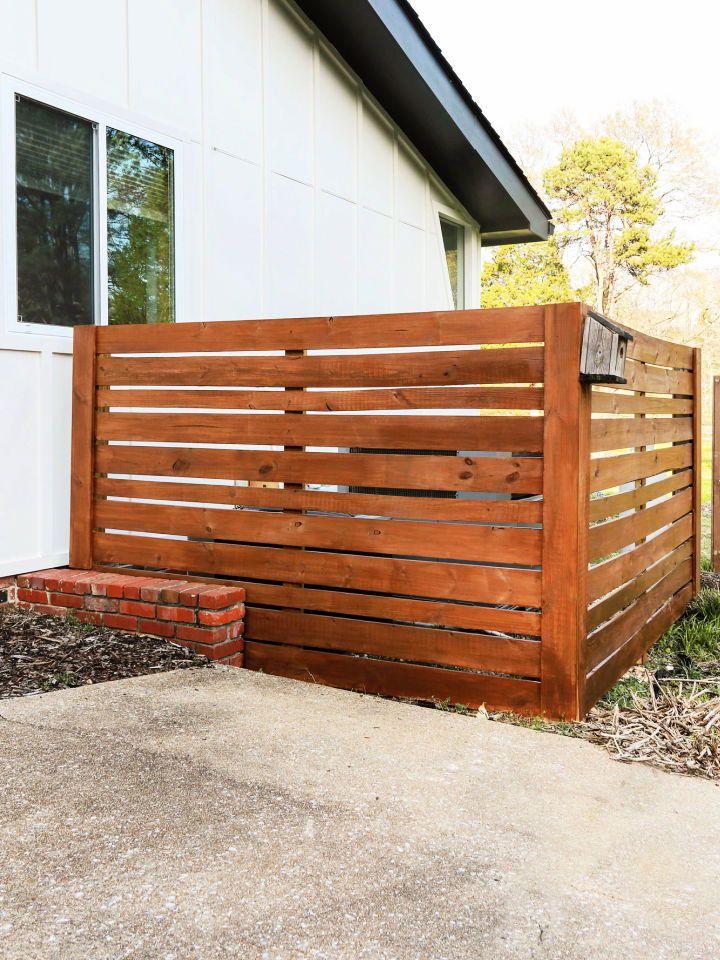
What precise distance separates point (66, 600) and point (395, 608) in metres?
1.75

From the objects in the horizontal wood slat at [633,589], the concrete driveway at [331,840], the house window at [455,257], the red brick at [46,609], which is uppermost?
the house window at [455,257]

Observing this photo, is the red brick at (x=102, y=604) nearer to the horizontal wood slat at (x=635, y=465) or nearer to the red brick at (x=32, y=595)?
the red brick at (x=32, y=595)

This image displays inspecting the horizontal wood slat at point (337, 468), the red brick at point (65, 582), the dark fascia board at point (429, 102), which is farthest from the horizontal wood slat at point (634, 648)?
the dark fascia board at point (429, 102)

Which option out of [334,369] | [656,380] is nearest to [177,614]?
[334,369]

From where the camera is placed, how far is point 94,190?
201 inches

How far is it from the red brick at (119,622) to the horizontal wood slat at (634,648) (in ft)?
7.02

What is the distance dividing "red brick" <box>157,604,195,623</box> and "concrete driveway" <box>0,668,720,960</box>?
753 millimetres

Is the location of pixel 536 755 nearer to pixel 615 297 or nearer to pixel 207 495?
pixel 207 495

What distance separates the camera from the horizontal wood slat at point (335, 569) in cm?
363

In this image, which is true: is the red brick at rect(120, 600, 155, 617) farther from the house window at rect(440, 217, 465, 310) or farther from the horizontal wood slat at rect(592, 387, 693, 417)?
the house window at rect(440, 217, 465, 310)

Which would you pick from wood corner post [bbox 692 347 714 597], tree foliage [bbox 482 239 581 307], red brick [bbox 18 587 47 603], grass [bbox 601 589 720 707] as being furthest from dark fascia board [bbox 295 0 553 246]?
tree foliage [bbox 482 239 581 307]

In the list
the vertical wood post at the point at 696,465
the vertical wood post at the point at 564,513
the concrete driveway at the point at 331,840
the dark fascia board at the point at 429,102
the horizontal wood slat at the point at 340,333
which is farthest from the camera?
the dark fascia board at the point at 429,102

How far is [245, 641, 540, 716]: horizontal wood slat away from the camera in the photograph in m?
3.63

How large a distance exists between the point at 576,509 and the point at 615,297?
2370 cm
